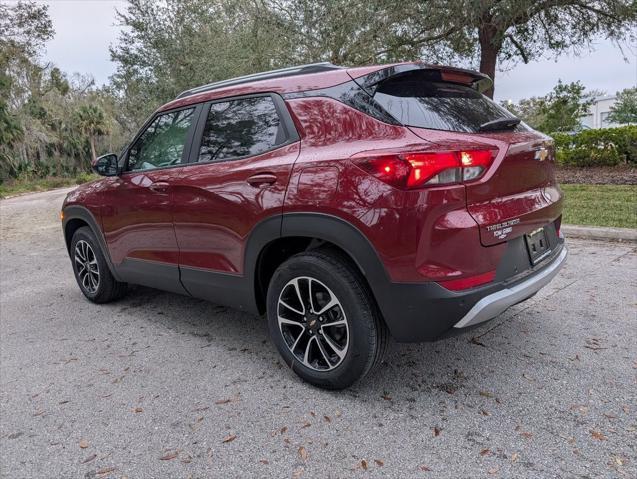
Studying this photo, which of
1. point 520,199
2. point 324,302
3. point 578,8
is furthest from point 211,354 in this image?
point 578,8

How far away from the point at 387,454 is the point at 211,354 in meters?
1.66

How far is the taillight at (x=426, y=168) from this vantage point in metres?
2.35

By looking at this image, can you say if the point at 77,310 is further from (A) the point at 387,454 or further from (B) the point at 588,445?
(B) the point at 588,445

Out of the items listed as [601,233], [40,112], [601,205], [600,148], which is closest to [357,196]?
[601,233]

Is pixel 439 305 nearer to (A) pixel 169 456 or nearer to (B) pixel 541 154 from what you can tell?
(B) pixel 541 154

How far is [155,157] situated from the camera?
392 centimetres

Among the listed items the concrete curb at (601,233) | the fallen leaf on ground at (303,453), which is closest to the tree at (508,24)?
the concrete curb at (601,233)

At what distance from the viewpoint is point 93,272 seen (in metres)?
4.84

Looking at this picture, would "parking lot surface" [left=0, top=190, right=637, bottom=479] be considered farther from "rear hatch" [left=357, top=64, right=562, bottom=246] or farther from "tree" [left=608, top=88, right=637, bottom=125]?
"tree" [left=608, top=88, right=637, bottom=125]

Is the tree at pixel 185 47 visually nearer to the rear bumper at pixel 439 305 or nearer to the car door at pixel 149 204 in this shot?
the car door at pixel 149 204

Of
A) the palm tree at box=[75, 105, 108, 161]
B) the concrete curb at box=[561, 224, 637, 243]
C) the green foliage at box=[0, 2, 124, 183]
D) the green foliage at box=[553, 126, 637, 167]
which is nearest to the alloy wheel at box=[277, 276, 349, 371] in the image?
the concrete curb at box=[561, 224, 637, 243]

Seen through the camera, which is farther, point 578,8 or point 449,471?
point 578,8

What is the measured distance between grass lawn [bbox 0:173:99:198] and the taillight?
26.9m

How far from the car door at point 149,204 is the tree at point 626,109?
42.2m
